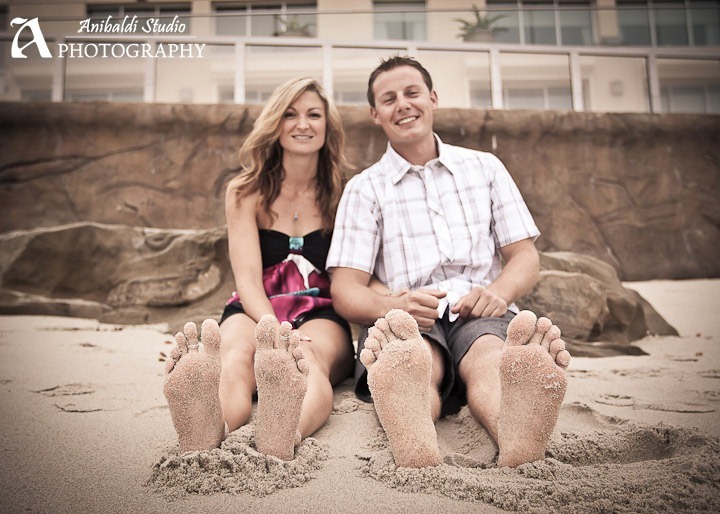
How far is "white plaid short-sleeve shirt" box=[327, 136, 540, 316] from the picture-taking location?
Result: 192cm

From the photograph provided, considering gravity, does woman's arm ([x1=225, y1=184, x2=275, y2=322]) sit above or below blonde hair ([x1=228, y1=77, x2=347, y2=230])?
below

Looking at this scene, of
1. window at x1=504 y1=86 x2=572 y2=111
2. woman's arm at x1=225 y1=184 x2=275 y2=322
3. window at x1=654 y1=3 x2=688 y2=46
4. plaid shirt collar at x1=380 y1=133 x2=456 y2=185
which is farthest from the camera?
window at x1=504 y1=86 x2=572 y2=111

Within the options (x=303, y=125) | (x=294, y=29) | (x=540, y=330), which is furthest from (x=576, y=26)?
(x=540, y=330)

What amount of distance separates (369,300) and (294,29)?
14.4 ft

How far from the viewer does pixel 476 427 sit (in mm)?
1496

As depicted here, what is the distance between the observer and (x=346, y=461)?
50.7 inches

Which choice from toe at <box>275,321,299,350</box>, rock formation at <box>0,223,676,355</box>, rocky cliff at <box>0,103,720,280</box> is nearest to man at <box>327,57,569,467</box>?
toe at <box>275,321,299,350</box>

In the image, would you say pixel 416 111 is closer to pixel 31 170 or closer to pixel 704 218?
pixel 31 170

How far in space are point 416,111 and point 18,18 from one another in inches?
213

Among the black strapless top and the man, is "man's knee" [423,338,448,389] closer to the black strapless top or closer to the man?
the man

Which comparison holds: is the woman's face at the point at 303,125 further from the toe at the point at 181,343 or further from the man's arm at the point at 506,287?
the toe at the point at 181,343

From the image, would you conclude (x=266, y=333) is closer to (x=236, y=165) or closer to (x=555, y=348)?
(x=555, y=348)

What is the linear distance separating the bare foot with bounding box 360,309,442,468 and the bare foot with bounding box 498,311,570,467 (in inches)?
6.5

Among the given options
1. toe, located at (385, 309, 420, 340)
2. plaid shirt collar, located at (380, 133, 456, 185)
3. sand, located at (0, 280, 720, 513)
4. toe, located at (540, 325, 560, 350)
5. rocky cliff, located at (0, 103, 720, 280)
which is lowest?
sand, located at (0, 280, 720, 513)
